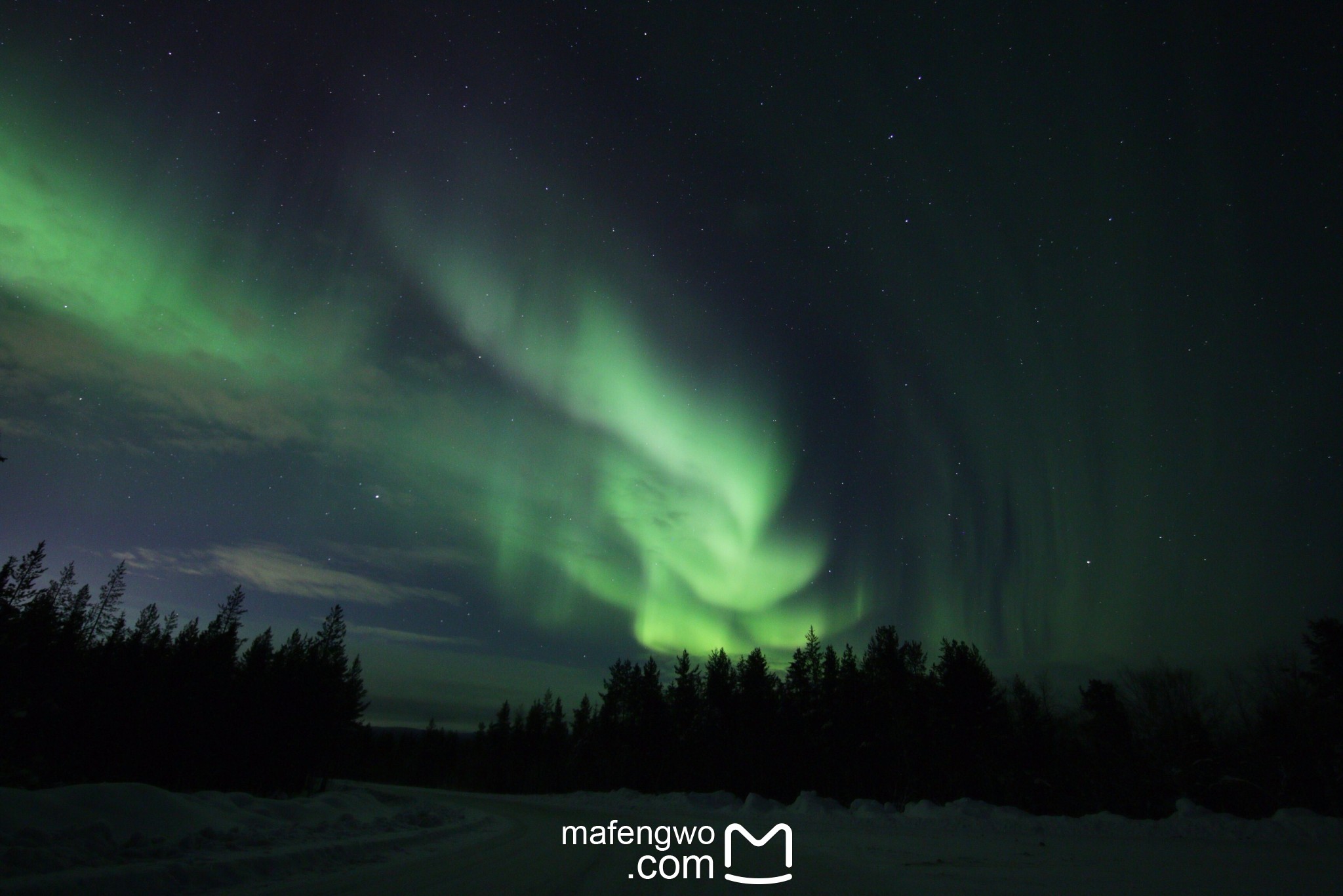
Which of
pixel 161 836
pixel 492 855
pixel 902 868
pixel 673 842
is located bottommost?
pixel 673 842

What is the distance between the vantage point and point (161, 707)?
47.8 metres

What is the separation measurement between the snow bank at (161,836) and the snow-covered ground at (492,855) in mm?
45

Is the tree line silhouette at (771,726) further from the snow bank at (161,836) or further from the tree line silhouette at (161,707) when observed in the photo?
the snow bank at (161,836)

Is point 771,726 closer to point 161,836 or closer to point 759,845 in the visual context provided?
point 759,845

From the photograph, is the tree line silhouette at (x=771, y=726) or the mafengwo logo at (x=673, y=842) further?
A: the tree line silhouette at (x=771, y=726)

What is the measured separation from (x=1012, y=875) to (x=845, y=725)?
1628 inches

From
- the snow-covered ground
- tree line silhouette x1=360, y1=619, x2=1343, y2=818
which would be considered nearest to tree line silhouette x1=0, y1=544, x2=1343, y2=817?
tree line silhouette x1=360, y1=619, x2=1343, y2=818

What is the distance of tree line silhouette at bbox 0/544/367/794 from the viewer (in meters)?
43.7

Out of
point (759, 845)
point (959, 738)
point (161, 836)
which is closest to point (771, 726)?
point (959, 738)

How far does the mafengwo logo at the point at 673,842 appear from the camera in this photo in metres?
12.5

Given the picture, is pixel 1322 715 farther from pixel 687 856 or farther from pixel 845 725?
pixel 687 856

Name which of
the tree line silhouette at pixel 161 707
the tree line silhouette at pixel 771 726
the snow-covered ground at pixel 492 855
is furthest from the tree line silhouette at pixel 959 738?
the tree line silhouette at pixel 161 707

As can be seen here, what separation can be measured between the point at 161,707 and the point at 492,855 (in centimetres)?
5012

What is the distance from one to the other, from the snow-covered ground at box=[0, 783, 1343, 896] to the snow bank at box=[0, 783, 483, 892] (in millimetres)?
45
